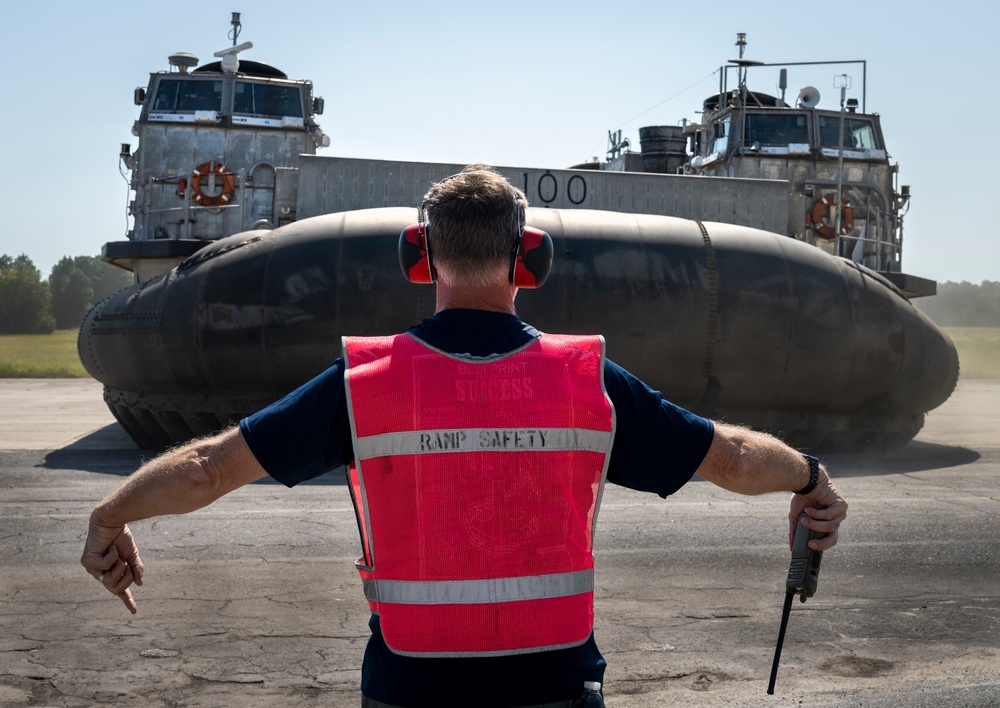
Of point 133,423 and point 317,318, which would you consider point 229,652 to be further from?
point 133,423

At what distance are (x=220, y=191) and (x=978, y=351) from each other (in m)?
29.9

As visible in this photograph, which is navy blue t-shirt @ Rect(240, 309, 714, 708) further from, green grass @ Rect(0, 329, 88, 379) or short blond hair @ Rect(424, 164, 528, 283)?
green grass @ Rect(0, 329, 88, 379)

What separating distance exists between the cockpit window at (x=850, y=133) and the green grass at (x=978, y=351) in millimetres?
6917

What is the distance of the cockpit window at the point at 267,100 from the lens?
16.1m

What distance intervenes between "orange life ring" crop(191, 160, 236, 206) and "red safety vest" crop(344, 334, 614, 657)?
13236mm

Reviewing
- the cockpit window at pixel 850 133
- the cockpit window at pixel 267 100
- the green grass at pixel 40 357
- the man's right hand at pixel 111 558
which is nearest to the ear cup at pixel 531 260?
the man's right hand at pixel 111 558

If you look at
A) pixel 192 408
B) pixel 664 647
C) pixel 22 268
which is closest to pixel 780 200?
pixel 192 408

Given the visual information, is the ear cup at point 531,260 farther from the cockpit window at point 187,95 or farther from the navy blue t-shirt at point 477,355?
the cockpit window at point 187,95

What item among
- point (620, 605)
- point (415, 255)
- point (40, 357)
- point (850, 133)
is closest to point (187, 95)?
point (850, 133)

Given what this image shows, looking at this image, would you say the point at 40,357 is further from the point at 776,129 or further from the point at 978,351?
the point at 978,351

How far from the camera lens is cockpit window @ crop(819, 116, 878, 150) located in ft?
56.2

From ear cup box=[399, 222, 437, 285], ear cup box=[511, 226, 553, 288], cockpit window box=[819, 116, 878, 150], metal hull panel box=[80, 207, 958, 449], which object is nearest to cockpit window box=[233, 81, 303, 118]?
metal hull panel box=[80, 207, 958, 449]

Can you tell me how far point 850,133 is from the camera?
56.4 feet

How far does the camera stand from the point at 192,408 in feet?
31.5
